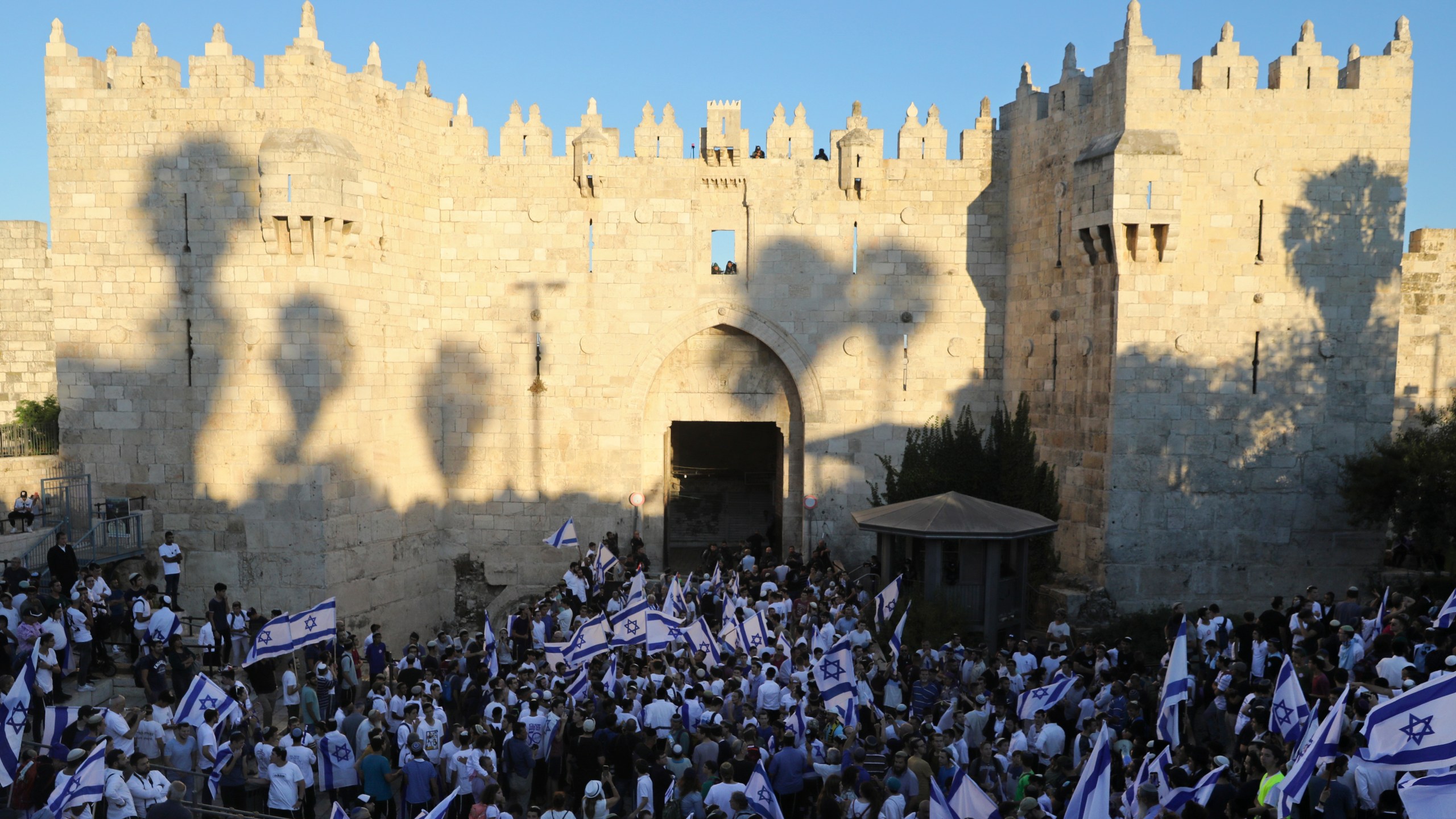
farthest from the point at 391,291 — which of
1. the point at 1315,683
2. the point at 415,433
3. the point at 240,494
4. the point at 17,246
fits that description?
the point at 1315,683

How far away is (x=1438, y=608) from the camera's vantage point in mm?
13953

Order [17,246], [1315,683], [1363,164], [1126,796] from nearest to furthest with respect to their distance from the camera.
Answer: [1126,796], [1315,683], [1363,164], [17,246]

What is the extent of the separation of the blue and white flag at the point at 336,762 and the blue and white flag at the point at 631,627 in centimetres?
397

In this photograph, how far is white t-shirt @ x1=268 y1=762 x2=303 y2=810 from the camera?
10.2m

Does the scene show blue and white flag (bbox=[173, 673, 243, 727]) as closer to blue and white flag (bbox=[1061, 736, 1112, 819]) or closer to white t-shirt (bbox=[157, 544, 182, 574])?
white t-shirt (bbox=[157, 544, 182, 574])

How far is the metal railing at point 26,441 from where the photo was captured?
21906mm

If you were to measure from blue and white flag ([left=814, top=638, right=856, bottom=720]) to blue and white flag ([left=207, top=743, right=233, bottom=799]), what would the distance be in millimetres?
6168

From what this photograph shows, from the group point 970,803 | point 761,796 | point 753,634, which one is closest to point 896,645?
point 753,634

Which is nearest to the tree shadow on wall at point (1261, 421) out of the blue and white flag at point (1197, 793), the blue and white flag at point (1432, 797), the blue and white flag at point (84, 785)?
the blue and white flag at point (1197, 793)

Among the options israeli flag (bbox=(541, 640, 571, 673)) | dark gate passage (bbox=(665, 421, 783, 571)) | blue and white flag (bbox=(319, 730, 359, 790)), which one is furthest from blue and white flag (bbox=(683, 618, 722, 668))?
dark gate passage (bbox=(665, 421, 783, 571))

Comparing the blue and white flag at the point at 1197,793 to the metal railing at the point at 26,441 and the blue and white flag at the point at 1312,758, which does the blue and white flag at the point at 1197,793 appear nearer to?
the blue and white flag at the point at 1312,758

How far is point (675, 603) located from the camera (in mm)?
16219

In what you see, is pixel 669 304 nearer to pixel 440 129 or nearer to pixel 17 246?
pixel 440 129

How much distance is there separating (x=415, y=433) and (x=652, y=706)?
1087 centimetres
